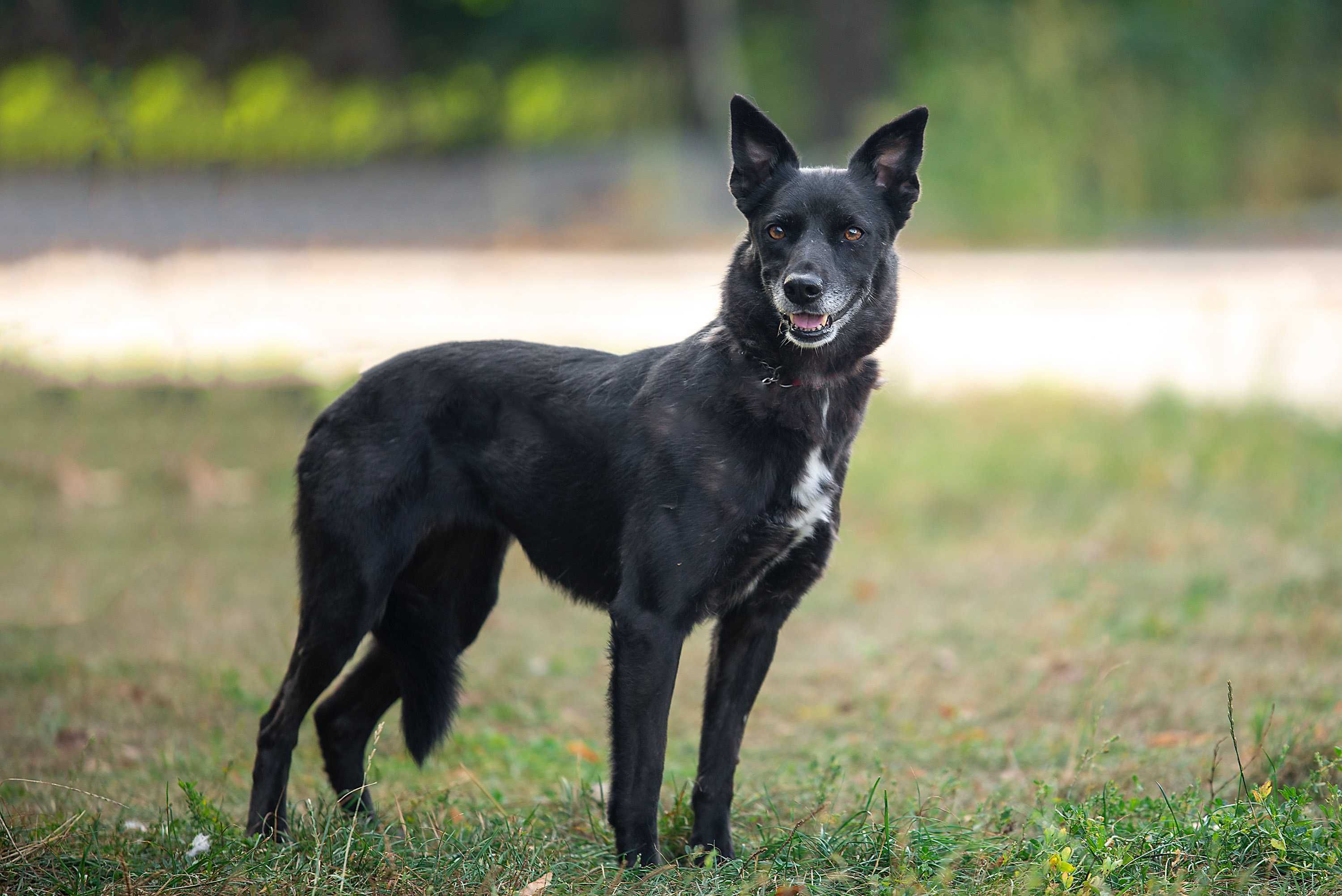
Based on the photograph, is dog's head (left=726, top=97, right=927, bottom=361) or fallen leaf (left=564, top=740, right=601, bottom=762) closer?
dog's head (left=726, top=97, right=927, bottom=361)

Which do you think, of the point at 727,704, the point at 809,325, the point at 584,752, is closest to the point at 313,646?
the point at 727,704

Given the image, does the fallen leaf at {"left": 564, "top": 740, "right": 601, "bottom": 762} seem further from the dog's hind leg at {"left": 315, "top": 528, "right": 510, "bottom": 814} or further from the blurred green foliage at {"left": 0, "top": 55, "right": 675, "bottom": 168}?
the blurred green foliage at {"left": 0, "top": 55, "right": 675, "bottom": 168}

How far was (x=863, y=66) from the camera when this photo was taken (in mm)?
19109

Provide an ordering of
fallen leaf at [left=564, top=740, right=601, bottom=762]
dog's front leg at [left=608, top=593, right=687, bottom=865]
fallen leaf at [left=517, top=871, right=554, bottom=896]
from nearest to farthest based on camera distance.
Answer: fallen leaf at [left=517, top=871, right=554, bottom=896], dog's front leg at [left=608, top=593, right=687, bottom=865], fallen leaf at [left=564, top=740, right=601, bottom=762]

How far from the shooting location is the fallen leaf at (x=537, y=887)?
323 centimetres

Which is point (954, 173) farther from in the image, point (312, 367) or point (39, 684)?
point (39, 684)

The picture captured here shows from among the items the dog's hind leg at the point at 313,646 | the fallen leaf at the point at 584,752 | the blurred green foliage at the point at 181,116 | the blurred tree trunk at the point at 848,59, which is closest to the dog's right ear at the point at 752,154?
the dog's hind leg at the point at 313,646

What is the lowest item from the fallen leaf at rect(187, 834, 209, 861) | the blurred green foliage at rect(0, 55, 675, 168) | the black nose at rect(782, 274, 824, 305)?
the fallen leaf at rect(187, 834, 209, 861)

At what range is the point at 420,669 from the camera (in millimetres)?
4070

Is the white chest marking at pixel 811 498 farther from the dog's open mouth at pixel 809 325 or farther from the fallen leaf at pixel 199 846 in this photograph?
the fallen leaf at pixel 199 846

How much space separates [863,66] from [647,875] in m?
17.3

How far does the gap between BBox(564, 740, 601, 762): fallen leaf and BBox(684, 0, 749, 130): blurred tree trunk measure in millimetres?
14580

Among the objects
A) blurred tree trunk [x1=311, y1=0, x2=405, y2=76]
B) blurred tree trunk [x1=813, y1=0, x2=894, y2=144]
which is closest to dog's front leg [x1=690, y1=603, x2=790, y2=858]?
blurred tree trunk [x1=311, y1=0, x2=405, y2=76]

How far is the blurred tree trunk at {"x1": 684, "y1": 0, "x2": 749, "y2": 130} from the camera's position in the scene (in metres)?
19.2
